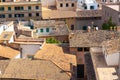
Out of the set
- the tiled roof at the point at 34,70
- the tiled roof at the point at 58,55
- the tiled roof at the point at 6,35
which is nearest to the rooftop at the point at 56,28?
the tiled roof at the point at 6,35

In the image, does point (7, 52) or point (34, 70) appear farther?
point (7, 52)

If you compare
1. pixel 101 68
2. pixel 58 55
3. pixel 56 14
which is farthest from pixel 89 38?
pixel 56 14

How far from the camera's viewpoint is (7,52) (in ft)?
120

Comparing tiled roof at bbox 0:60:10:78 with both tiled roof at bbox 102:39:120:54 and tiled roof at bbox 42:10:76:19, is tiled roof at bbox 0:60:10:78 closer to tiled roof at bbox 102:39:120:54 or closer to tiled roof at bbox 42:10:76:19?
tiled roof at bbox 102:39:120:54

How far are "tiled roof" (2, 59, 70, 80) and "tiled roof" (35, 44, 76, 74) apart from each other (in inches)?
40.2

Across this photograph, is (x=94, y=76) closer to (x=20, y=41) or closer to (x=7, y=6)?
(x=20, y=41)

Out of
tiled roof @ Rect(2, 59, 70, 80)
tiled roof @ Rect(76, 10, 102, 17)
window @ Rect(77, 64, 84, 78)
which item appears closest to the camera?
tiled roof @ Rect(2, 59, 70, 80)

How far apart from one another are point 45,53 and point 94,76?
928 centimetres

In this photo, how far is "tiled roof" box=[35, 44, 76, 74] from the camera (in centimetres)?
3128

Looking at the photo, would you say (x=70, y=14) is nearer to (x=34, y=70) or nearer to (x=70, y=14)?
(x=70, y=14)

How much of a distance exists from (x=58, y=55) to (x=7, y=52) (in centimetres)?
617

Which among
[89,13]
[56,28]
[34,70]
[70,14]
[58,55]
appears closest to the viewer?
[34,70]

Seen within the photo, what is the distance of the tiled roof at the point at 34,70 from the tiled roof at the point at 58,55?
1021 millimetres

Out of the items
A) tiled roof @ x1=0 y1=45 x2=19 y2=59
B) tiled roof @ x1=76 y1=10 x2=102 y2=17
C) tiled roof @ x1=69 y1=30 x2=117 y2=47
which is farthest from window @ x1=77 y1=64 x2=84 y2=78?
tiled roof @ x1=76 y1=10 x2=102 y2=17
